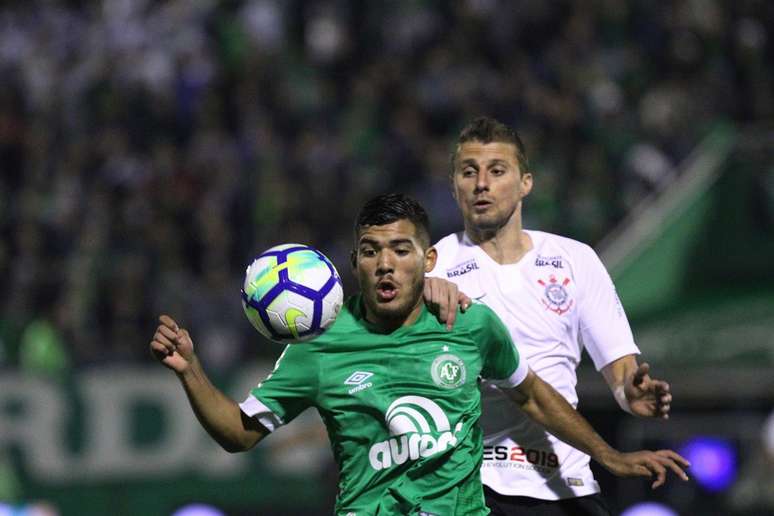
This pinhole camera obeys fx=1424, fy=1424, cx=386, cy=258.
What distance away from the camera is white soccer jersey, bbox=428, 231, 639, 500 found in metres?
6.08

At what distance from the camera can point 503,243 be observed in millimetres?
6320

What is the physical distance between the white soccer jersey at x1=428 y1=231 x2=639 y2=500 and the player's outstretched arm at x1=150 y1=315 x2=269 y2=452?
121 centimetres

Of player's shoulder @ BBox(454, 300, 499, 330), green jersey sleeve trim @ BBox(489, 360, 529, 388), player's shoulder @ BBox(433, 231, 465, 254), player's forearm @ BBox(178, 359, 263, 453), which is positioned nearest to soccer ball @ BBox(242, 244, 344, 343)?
player's forearm @ BBox(178, 359, 263, 453)

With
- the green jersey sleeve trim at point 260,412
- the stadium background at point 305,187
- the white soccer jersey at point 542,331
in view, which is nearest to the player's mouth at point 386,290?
the green jersey sleeve trim at point 260,412

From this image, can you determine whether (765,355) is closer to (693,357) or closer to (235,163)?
(693,357)

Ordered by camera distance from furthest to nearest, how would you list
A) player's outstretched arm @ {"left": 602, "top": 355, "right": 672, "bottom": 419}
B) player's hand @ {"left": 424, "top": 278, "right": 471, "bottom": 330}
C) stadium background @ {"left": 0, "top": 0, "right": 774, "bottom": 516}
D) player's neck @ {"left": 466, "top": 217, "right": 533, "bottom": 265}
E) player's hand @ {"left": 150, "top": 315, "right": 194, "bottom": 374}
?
stadium background @ {"left": 0, "top": 0, "right": 774, "bottom": 516}, player's neck @ {"left": 466, "top": 217, "right": 533, "bottom": 265}, player's outstretched arm @ {"left": 602, "top": 355, "right": 672, "bottom": 419}, player's hand @ {"left": 424, "top": 278, "right": 471, "bottom": 330}, player's hand @ {"left": 150, "top": 315, "right": 194, "bottom": 374}

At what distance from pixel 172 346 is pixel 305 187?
33.6ft

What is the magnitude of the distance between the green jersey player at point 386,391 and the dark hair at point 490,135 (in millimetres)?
817

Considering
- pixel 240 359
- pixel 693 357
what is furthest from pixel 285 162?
pixel 693 357

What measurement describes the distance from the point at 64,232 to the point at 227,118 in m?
2.30

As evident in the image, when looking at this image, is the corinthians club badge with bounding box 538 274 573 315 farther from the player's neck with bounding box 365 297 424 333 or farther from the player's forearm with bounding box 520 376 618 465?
the player's neck with bounding box 365 297 424 333

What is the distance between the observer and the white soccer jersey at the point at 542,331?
20.0ft

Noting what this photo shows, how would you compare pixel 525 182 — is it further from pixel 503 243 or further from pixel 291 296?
pixel 291 296

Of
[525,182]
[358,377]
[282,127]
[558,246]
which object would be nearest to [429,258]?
[358,377]
